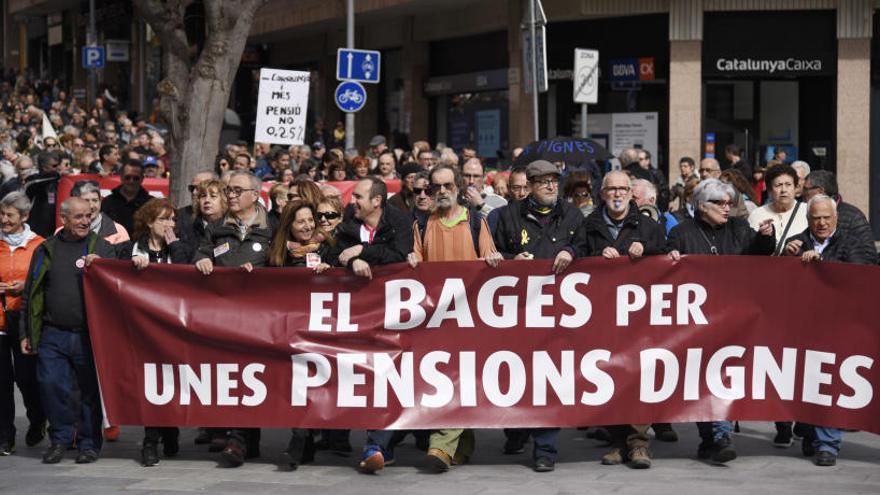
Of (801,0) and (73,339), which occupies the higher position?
(801,0)

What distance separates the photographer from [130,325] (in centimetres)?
1020

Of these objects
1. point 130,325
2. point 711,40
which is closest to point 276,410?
point 130,325

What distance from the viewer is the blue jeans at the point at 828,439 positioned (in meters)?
9.84

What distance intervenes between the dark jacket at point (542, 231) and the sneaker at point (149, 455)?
99.8 inches

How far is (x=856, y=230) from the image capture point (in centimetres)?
1062

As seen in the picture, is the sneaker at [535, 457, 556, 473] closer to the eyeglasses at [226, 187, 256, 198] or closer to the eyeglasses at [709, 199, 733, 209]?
the eyeglasses at [709, 199, 733, 209]

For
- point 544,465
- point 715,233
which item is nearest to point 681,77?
point 715,233

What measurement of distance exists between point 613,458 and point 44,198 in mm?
8437

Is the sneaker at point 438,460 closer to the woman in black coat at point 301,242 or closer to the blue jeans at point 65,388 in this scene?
the woman in black coat at point 301,242

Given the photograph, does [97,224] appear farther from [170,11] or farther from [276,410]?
[170,11]

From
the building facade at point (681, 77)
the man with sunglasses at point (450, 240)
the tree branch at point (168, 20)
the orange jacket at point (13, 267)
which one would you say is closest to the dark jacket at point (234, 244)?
the man with sunglasses at point (450, 240)

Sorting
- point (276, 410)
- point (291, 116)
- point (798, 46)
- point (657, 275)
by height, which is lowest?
point (276, 410)

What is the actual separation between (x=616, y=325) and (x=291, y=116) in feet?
28.6

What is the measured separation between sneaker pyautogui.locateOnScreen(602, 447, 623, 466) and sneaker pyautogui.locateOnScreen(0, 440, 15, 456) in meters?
3.95
